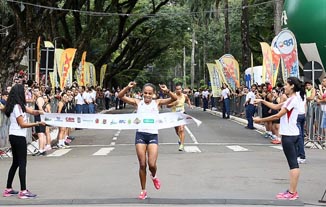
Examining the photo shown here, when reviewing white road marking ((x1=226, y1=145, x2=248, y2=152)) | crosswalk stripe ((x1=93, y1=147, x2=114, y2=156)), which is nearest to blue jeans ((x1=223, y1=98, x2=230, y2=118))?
white road marking ((x1=226, y1=145, x2=248, y2=152))

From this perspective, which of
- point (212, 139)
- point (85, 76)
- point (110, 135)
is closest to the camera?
point (212, 139)

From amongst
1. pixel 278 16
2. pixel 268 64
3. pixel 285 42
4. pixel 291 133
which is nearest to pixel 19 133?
pixel 291 133

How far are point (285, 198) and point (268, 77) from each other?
1601cm

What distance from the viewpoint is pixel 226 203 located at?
9.06 meters

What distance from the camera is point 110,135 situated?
24.1 meters

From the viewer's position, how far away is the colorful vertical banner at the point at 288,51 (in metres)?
21.7

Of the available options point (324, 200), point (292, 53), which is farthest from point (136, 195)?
point (292, 53)

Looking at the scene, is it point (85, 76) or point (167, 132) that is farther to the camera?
point (85, 76)

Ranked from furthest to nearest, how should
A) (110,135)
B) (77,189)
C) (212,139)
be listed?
(110,135)
(212,139)
(77,189)

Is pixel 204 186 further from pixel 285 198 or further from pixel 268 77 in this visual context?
pixel 268 77

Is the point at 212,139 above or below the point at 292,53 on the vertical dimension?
below

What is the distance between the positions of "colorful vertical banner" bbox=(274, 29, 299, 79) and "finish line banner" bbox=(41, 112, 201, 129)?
39.2 feet

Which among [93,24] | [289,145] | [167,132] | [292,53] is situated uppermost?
[93,24]

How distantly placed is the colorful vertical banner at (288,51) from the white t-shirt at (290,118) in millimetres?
12479
